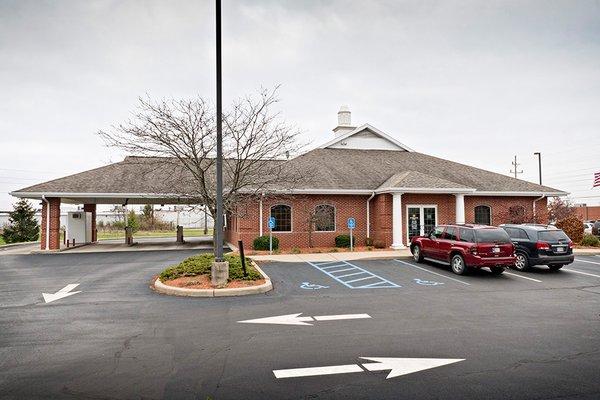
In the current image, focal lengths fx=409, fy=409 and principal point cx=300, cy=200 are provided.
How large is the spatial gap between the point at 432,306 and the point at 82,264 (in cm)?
1415

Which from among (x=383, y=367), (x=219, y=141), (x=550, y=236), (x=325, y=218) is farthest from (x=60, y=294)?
(x=550, y=236)

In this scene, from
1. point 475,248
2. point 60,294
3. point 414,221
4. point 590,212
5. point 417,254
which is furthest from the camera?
point 590,212

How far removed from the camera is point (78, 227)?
2847cm

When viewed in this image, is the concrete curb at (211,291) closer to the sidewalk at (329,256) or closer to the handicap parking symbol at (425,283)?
the handicap parking symbol at (425,283)

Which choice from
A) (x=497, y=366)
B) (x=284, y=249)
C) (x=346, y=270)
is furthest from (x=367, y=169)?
(x=497, y=366)

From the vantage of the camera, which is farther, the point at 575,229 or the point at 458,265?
the point at 575,229

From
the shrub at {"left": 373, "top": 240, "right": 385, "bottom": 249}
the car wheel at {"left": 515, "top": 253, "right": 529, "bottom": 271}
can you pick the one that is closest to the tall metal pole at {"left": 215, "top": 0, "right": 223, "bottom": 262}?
the car wheel at {"left": 515, "top": 253, "right": 529, "bottom": 271}

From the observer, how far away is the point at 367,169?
84.9ft

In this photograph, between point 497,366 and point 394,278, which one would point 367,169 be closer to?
point 394,278

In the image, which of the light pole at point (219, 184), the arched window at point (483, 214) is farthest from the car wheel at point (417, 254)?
the arched window at point (483, 214)

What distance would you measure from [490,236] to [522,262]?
2509 mm

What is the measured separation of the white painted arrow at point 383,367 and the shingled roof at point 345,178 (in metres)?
15.2

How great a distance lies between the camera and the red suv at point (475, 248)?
1334 centimetres

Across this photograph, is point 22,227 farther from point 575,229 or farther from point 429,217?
point 575,229
